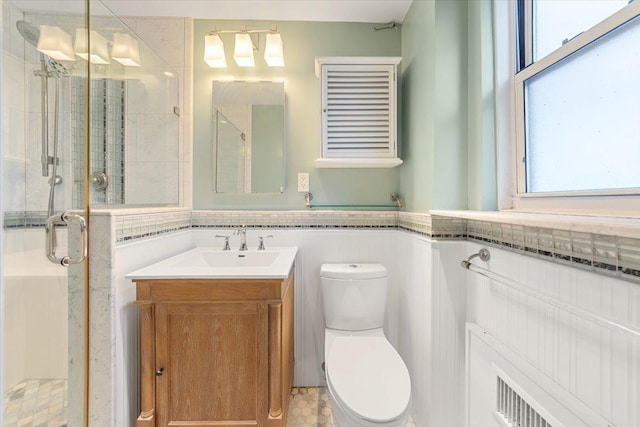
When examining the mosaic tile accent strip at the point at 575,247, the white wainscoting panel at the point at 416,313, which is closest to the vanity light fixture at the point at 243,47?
the white wainscoting panel at the point at 416,313

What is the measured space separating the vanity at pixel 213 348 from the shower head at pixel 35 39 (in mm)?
790

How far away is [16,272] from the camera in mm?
989

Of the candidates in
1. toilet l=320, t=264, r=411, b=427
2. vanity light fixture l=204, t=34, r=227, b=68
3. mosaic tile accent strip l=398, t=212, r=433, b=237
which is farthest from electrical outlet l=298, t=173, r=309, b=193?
vanity light fixture l=204, t=34, r=227, b=68

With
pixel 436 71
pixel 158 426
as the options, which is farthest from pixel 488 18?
pixel 158 426

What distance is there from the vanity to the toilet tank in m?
0.42

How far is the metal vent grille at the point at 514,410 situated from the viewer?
90cm

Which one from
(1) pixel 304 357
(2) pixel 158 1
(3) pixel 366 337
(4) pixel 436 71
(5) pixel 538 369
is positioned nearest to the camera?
(5) pixel 538 369

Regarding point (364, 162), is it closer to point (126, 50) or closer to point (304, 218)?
point (304, 218)

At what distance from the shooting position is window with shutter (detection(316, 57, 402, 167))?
5.85 feet

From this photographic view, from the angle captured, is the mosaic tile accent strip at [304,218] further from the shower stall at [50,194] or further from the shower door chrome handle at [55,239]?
the shower door chrome handle at [55,239]

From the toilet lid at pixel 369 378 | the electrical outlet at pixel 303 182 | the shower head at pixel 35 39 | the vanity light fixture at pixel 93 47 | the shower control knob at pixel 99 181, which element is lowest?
the toilet lid at pixel 369 378

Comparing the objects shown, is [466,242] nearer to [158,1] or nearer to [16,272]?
[16,272]

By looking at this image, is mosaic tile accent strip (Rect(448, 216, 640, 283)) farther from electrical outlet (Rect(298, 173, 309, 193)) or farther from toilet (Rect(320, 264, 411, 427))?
electrical outlet (Rect(298, 173, 309, 193))

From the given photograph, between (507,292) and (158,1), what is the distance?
228 centimetres
